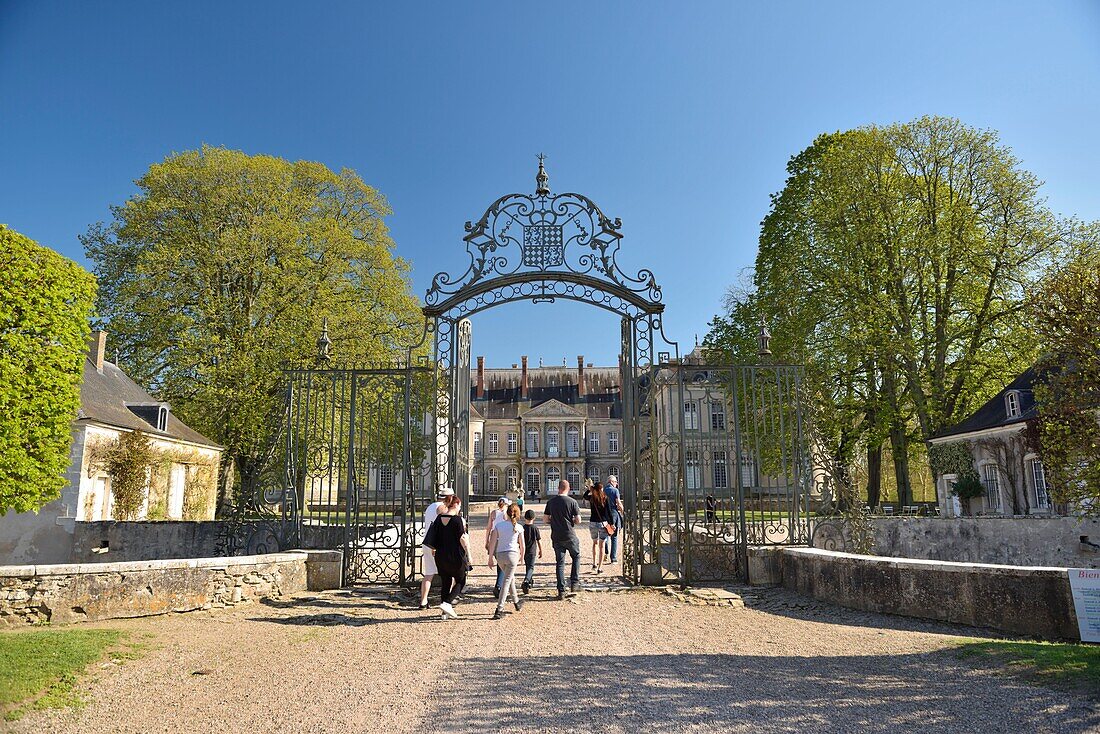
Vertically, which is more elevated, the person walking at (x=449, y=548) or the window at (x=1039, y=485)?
the window at (x=1039, y=485)

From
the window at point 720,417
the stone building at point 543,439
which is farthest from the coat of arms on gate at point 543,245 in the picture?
the stone building at point 543,439

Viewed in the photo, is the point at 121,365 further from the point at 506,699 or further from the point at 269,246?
the point at 506,699

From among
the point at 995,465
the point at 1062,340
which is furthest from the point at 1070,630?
the point at 995,465

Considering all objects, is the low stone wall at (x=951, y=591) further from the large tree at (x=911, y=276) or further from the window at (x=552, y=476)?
the window at (x=552, y=476)

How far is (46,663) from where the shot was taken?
4.96 m

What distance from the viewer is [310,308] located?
19.2 m

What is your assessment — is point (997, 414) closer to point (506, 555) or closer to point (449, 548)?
point (506, 555)

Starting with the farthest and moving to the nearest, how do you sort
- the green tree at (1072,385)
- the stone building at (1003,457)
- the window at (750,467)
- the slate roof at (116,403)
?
the stone building at (1003,457) → the slate roof at (116,403) → the window at (750,467) → the green tree at (1072,385)

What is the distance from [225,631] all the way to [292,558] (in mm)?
1972

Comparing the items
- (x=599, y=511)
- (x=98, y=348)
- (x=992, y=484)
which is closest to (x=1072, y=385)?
(x=599, y=511)

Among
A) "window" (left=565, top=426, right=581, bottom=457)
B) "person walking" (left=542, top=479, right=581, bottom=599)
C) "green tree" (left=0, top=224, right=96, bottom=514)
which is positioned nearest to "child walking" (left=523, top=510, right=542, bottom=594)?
"person walking" (left=542, top=479, right=581, bottom=599)

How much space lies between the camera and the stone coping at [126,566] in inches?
259

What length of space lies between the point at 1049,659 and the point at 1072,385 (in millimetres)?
1987

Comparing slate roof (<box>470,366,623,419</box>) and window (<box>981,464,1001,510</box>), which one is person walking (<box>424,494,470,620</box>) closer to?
window (<box>981,464,1001,510</box>)
